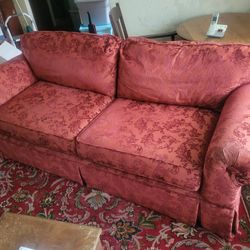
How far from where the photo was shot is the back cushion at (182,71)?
1.45m

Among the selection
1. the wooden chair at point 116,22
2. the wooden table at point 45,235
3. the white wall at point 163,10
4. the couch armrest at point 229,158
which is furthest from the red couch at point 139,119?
the white wall at point 163,10

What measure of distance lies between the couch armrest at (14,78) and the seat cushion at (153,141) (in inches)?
30.6

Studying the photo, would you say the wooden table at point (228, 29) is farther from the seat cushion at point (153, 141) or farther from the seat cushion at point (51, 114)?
the seat cushion at point (51, 114)

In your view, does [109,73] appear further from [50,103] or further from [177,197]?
[177,197]

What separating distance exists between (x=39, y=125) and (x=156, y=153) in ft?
2.56

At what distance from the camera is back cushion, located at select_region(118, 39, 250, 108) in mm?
1447

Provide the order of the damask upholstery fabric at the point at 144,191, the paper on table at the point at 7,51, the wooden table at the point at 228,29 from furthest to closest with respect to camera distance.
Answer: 1. the paper on table at the point at 7,51
2. the wooden table at the point at 228,29
3. the damask upholstery fabric at the point at 144,191

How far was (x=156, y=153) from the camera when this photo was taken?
1.32 meters

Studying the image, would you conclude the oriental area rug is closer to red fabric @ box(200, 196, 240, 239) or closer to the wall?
red fabric @ box(200, 196, 240, 239)

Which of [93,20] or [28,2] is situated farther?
[28,2]

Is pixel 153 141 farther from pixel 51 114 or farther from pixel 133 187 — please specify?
pixel 51 114

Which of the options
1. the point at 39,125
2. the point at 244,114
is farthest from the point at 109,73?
the point at 244,114

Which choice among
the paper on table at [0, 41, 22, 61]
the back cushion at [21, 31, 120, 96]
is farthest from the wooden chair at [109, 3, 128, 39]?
the paper on table at [0, 41, 22, 61]

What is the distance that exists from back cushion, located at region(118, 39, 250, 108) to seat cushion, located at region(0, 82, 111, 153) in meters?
0.29
